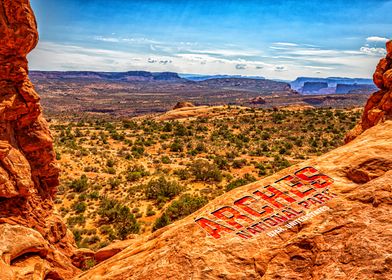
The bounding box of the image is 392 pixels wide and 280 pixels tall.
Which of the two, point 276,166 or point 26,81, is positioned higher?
point 26,81

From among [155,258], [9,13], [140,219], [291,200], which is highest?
[9,13]

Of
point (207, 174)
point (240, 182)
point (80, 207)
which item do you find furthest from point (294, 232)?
point (207, 174)

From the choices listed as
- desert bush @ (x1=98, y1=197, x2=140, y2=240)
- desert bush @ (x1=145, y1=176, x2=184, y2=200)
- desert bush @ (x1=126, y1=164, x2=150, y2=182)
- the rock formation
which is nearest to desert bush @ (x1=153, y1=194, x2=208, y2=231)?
desert bush @ (x1=98, y1=197, x2=140, y2=240)

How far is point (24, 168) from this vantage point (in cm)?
1110

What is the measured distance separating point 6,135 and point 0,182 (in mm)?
2049

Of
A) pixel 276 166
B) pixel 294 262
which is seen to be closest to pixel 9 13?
pixel 294 262

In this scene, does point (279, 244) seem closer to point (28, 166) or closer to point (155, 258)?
point (155, 258)

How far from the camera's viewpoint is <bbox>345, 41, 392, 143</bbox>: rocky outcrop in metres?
12.0

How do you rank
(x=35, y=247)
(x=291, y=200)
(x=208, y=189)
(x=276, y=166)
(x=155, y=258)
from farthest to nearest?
(x=276, y=166), (x=208, y=189), (x=35, y=247), (x=291, y=200), (x=155, y=258)

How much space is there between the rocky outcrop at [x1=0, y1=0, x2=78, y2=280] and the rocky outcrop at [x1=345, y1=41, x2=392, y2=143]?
1330 cm

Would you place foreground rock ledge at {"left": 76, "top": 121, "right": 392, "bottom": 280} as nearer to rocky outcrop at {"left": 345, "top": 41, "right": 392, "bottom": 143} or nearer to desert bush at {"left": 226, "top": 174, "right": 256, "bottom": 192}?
rocky outcrop at {"left": 345, "top": 41, "right": 392, "bottom": 143}

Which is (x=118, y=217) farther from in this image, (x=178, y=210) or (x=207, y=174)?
(x=207, y=174)

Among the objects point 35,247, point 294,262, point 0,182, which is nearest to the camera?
point 294,262

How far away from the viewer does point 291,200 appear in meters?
8.20
